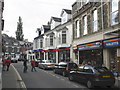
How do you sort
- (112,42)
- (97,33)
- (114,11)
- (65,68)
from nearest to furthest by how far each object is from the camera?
1. (112,42)
2. (114,11)
3. (65,68)
4. (97,33)

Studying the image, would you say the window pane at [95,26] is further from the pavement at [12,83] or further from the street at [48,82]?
the pavement at [12,83]

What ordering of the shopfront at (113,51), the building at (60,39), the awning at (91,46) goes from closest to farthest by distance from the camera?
the shopfront at (113,51) → the awning at (91,46) → the building at (60,39)

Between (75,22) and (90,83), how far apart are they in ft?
49.1

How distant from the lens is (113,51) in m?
15.0

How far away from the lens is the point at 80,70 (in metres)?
10.9

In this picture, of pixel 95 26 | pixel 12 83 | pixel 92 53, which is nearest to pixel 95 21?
pixel 95 26

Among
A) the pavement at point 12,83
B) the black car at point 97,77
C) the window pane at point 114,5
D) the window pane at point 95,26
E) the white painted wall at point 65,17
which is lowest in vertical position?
the pavement at point 12,83

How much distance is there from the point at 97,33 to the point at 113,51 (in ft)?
9.60

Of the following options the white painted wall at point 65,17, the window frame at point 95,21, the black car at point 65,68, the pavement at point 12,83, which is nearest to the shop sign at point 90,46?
the window frame at point 95,21

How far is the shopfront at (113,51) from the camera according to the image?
13.7 metres

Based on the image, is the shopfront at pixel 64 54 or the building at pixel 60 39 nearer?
the shopfront at pixel 64 54

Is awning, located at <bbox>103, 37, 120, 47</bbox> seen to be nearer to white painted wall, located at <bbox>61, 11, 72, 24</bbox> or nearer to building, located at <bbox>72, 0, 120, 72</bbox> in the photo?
building, located at <bbox>72, 0, 120, 72</bbox>

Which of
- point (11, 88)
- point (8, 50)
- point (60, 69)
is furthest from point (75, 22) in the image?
point (8, 50)

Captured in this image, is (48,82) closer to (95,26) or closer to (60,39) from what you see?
(95,26)
